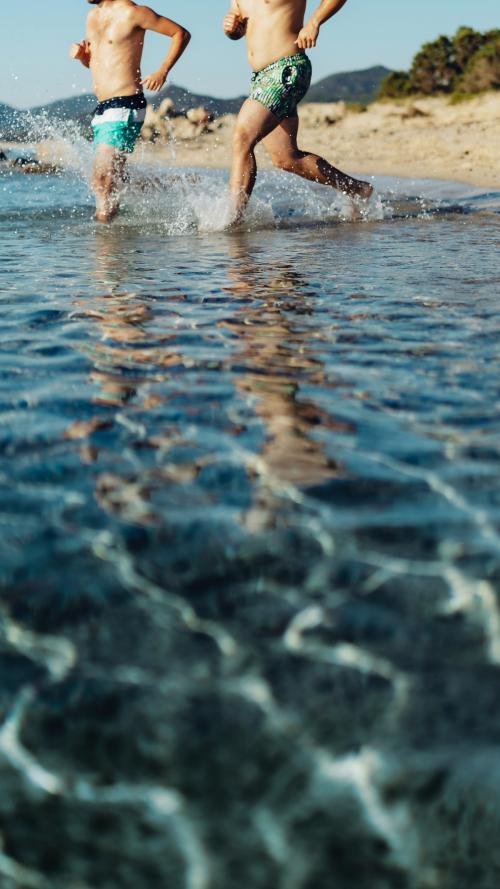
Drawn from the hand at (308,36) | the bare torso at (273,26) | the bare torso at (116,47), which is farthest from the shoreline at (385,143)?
the hand at (308,36)

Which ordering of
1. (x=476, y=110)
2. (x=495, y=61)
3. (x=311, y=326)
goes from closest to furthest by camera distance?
(x=311, y=326) < (x=476, y=110) < (x=495, y=61)

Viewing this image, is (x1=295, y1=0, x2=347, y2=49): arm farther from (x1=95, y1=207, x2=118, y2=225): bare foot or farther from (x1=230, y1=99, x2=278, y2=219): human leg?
(x1=95, y1=207, x2=118, y2=225): bare foot

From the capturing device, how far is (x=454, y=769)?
1293 millimetres

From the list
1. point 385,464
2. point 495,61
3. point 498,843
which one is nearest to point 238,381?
point 385,464

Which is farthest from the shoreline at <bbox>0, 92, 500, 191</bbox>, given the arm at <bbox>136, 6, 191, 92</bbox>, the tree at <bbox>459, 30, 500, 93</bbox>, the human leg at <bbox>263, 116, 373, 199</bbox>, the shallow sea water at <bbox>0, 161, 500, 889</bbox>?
the shallow sea water at <bbox>0, 161, 500, 889</bbox>

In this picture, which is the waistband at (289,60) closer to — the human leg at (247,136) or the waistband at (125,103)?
the human leg at (247,136)

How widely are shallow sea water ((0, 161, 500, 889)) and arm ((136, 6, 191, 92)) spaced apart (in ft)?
15.6

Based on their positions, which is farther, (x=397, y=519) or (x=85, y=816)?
(x=397, y=519)

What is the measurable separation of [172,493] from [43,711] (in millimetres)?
738

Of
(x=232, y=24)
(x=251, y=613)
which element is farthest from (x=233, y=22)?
(x=251, y=613)

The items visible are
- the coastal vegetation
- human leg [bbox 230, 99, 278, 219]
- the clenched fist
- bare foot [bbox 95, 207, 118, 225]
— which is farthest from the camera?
the coastal vegetation

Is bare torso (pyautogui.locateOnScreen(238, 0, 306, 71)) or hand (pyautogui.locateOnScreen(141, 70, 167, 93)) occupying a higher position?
bare torso (pyautogui.locateOnScreen(238, 0, 306, 71))

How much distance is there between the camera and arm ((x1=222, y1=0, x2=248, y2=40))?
23.2 ft

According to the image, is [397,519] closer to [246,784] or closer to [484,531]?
[484,531]
